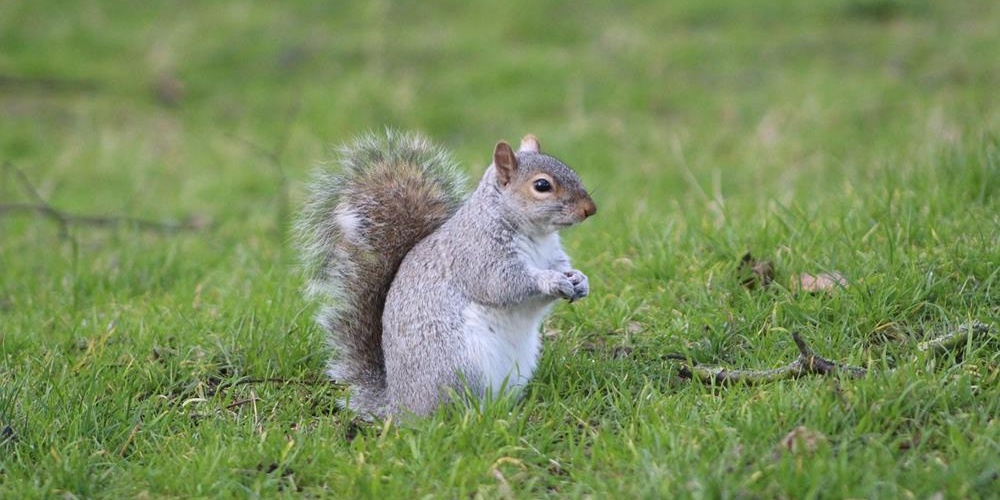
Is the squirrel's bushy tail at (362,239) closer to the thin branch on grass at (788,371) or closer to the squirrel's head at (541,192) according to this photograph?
the squirrel's head at (541,192)

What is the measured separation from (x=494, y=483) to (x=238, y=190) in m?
3.56

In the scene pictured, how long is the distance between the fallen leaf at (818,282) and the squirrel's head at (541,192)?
705mm

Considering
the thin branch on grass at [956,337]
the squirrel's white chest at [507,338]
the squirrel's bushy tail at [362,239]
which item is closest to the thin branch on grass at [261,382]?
the squirrel's bushy tail at [362,239]

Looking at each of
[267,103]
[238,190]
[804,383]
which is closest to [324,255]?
[804,383]

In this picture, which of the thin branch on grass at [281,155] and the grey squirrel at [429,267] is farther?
the thin branch on grass at [281,155]

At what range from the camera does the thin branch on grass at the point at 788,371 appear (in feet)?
8.43

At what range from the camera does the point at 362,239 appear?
112 inches

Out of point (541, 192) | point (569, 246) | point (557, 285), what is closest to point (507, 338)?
point (557, 285)

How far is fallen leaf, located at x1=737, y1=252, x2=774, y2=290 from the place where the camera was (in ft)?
10.4

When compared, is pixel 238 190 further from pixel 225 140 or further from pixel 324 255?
pixel 324 255

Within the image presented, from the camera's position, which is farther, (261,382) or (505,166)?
(261,382)

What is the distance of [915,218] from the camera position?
3.38 meters

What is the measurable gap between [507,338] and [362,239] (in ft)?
1.47

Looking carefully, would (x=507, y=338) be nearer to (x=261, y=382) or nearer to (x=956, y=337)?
(x=261, y=382)
